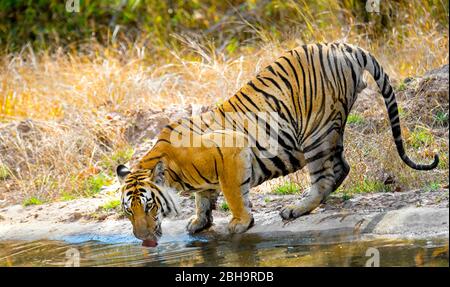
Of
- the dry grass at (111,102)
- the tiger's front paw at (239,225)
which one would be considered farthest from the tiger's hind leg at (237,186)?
the dry grass at (111,102)

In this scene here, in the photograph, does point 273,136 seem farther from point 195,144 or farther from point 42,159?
point 42,159

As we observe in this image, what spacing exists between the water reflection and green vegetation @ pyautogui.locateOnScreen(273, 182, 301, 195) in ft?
4.06

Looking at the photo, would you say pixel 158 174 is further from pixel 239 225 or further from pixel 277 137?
pixel 277 137

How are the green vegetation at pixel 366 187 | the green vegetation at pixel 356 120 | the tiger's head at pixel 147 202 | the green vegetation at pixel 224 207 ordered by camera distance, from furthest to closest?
1. the green vegetation at pixel 356 120
2. the green vegetation at pixel 224 207
3. the green vegetation at pixel 366 187
4. the tiger's head at pixel 147 202

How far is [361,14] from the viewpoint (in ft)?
40.1

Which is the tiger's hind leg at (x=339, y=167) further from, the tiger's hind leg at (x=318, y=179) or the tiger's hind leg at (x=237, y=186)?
the tiger's hind leg at (x=237, y=186)

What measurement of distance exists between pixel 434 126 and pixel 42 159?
4216 millimetres

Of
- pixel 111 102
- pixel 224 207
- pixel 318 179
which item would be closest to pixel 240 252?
pixel 318 179

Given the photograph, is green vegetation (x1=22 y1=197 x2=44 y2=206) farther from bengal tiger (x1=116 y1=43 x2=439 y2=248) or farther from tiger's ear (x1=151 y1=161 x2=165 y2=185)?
tiger's ear (x1=151 y1=161 x2=165 y2=185)

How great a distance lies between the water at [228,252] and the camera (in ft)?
18.8

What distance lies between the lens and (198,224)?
23.4 feet

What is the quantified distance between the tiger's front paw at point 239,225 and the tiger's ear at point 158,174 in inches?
26.5

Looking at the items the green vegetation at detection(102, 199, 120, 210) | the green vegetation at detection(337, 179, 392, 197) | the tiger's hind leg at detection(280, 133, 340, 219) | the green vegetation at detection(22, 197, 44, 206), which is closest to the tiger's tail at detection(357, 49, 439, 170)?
the tiger's hind leg at detection(280, 133, 340, 219)
